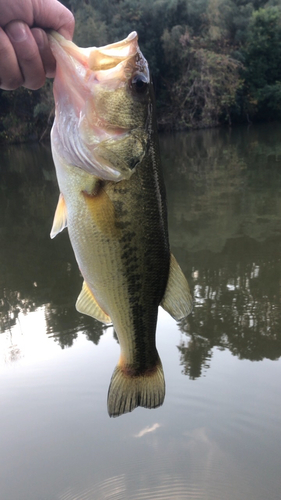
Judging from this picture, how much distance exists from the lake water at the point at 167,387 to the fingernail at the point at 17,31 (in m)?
2.39

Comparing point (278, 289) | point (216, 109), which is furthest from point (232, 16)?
point (278, 289)

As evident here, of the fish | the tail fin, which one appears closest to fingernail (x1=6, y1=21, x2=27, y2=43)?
the fish

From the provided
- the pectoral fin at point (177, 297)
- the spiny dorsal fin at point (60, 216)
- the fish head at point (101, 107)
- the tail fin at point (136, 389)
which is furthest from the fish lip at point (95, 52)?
the tail fin at point (136, 389)

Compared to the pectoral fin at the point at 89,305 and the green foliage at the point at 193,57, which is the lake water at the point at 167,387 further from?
the green foliage at the point at 193,57

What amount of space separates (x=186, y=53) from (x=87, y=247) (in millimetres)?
31750

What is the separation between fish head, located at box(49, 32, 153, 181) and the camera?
160 centimetres

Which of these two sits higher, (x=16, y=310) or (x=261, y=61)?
(x=261, y=61)

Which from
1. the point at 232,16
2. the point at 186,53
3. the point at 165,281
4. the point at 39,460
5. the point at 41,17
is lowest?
the point at 39,460

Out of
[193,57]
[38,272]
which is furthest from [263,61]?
[38,272]

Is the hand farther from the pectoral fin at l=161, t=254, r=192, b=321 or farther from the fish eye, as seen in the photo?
the pectoral fin at l=161, t=254, r=192, b=321

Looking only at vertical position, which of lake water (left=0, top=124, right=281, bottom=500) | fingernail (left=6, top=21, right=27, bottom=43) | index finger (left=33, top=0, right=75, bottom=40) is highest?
index finger (left=33, top=0, right=75, bottom=40)

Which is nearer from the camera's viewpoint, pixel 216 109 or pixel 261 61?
pixel 216 109

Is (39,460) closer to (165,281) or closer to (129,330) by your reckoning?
(129,330)

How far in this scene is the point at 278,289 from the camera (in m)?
4.98
